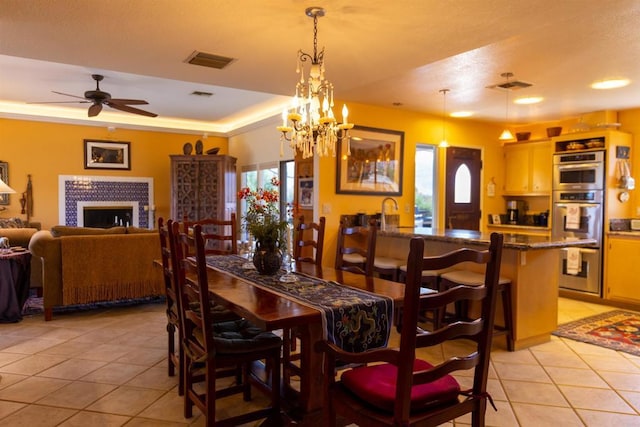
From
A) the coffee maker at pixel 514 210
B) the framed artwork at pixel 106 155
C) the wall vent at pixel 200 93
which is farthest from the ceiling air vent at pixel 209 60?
the coffee maker at pixel 514 210

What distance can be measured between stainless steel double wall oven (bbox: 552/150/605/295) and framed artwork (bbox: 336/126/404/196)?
222 cm

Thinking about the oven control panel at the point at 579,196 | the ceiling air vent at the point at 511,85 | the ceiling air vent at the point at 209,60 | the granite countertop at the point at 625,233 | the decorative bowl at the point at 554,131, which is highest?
the ceiling air vent at the point at 511,85

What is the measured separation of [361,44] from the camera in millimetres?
3145

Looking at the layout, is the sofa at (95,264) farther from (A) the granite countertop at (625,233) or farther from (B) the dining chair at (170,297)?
(A) the granite countertop at (625,233)

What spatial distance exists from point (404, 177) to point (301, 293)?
12.1 ft

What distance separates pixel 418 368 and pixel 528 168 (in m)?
5.52

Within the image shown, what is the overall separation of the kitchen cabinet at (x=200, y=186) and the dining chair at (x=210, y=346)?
5.23 m

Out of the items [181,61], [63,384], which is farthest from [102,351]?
[181,61]

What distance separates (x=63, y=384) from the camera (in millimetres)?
2834

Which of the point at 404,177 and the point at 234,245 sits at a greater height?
the point at 404,177

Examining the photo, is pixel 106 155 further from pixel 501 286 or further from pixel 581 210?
pixel 581 210

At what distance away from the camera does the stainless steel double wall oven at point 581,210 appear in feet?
17.5

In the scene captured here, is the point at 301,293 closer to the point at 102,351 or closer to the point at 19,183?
the point at 102,351

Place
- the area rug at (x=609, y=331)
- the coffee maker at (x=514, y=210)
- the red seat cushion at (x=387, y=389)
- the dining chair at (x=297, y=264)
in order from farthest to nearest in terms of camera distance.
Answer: the coffee maker at (x=514, y=210) → the area rug at (x=609, y=331) → the dining chair at (x=297, y=264) → the red seat cushion at (x=387, y=389)
